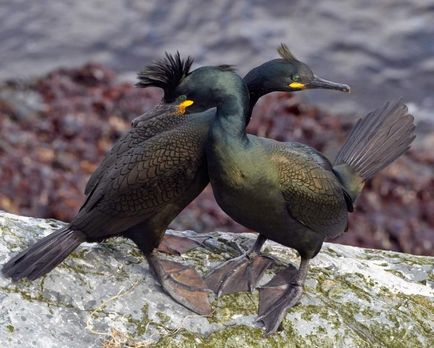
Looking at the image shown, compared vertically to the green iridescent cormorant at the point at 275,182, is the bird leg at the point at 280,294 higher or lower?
lower

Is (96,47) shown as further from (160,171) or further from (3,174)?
(160,171)

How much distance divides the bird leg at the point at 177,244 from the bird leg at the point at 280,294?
52 cm

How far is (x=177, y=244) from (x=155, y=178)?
79 cm

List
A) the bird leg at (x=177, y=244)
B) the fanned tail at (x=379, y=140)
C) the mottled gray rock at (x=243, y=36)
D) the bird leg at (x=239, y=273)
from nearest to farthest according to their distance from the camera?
the bird leg at (x=239, y=273)
the bird leg at (x=177, y=244)
the fanned tail at (x=379, y=140)
the mottled gray rock at (x=243, y=36)

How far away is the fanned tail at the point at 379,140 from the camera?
5.38m

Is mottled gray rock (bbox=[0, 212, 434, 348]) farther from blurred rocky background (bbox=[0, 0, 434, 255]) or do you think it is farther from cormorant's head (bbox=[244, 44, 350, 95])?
blurred rocky background (bbox=[0, 0, 434, 255])

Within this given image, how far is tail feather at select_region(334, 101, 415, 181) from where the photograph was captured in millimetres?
5391

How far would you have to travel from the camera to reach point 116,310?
180 inches

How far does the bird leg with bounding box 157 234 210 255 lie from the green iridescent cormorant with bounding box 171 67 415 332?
0.29 meters

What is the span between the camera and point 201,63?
1274cm

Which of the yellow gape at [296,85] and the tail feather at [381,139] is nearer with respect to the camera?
the yellow gape at [296,85]

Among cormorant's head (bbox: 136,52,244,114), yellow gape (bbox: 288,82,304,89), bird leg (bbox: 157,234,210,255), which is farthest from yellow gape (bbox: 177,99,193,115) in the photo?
bird leg (bbox: 157,234,210,255)

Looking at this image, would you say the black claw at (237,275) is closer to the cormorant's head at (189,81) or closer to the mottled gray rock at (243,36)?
the cormorant's head at (189,81)

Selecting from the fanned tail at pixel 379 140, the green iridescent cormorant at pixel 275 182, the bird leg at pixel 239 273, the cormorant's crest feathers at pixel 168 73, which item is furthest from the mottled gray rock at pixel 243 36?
the cormorant's crest feathers at pixel 168 73
